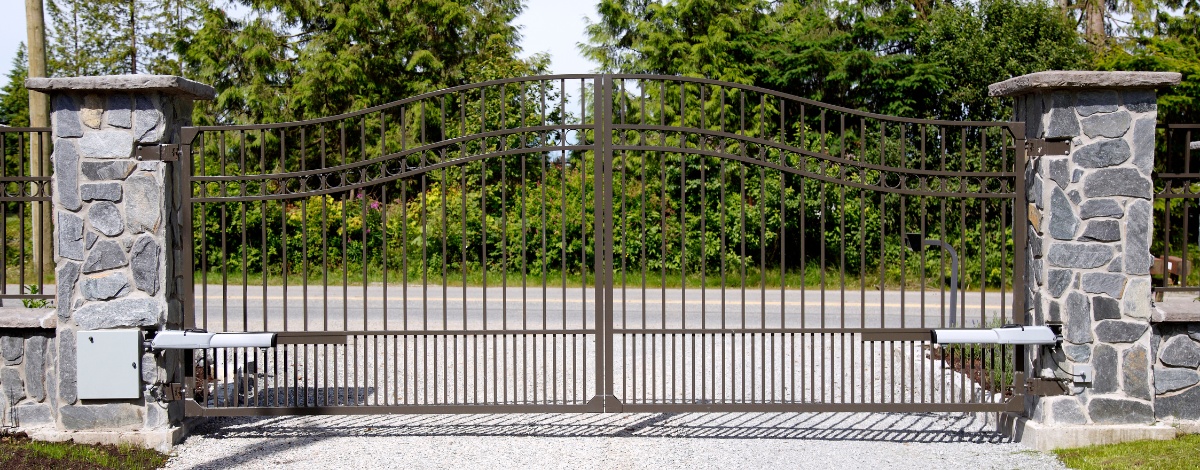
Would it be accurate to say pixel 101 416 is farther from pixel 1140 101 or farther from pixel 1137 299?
pixel 1140 101

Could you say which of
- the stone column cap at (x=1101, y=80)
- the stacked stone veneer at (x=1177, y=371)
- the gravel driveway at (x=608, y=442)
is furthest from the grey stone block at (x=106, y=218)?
the stacked stone veneer at (x=1177, y=371)

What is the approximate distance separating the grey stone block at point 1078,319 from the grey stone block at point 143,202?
5628 mm

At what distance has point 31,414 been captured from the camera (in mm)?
6125

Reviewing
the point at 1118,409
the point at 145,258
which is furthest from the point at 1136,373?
the point at 145,258

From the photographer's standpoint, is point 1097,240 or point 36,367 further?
point 36,367

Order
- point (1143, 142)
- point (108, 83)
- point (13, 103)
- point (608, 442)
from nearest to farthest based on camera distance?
point (108, 83)
point (1143, 142)
point (608, 442)
point (13, 103)

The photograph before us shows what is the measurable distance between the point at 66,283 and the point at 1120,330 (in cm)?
650

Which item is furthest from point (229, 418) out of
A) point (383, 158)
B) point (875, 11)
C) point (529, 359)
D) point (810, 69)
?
point (875, 11)

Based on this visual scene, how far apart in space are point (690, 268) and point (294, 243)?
6.48 m

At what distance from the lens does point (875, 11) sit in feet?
69.2

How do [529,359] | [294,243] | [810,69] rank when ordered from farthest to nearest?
[810,69], [294,243], [529,359]

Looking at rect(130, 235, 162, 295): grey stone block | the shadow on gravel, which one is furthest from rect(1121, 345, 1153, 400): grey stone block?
rect(130, 235, 162, 295): grey stone block

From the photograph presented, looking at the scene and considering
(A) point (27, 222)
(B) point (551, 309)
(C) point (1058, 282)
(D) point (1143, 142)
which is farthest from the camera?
(A) point (27, 222)

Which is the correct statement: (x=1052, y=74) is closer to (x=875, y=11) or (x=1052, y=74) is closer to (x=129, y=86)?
(x=129, y=86)
